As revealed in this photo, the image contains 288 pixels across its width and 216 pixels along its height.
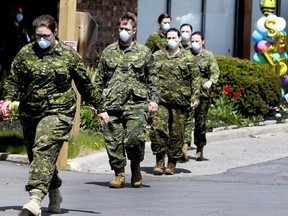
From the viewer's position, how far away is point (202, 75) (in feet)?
51.4

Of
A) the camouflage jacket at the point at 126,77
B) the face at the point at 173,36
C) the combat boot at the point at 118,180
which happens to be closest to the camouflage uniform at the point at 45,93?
the camouflage jacket at the point at 126,77

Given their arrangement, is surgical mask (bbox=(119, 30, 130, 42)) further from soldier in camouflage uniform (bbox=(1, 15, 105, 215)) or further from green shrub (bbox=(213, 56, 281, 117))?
green shrub (bbox=(213, 56, 281, 117))

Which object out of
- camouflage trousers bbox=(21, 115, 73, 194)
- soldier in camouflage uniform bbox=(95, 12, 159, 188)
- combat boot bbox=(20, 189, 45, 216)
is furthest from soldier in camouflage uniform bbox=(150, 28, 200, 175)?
combat boot bbox=(20, 189, 45, 216)

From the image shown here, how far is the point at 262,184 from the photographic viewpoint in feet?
44.6

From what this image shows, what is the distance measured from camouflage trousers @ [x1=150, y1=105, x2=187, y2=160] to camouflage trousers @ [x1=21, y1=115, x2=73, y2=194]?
393 centimetres

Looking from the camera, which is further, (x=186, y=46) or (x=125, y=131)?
(x=186, y=46)

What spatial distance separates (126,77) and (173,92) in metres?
1.67

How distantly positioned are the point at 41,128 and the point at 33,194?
2.04ft

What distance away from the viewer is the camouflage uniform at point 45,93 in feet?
32.1

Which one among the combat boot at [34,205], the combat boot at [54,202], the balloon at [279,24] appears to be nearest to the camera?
the combat boot at [34,205]

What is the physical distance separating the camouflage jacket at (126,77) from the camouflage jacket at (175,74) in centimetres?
142

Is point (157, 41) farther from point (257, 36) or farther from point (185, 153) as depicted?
point (257, 36)

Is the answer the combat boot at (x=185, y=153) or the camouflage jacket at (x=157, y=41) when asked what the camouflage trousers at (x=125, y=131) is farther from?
the camouflage jacket at (x=157, y=41)

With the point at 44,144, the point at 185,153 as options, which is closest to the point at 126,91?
the point at 44,144
